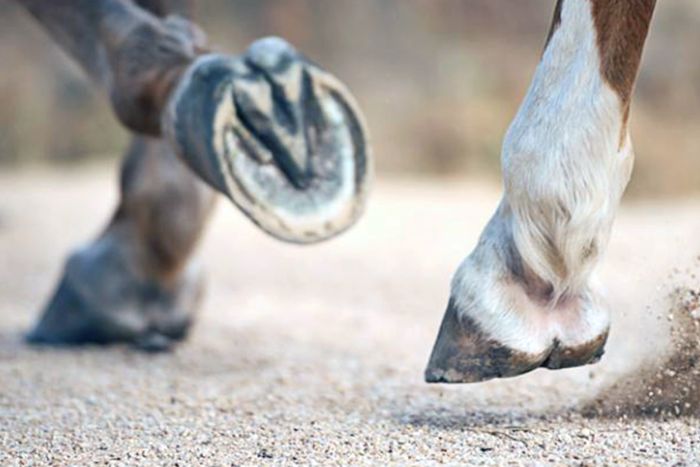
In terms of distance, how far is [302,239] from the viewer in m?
1.83

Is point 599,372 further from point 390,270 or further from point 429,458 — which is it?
point 390,270

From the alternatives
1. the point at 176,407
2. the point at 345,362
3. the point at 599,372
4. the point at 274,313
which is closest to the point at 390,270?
the point at 274,313

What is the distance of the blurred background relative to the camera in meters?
6.27

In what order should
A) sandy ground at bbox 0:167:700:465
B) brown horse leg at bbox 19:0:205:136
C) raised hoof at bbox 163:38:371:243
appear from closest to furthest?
1. sandy ground at bbox 0:167:700:465
2. raised hoof at bbox 163:38:371:243
3. brown horse leg at bbox 19:0:205:136

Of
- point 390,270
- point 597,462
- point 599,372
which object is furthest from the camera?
point 390,270

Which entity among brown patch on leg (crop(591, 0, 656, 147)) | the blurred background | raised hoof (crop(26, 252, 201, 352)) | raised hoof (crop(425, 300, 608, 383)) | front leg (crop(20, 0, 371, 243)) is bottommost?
the blurred background

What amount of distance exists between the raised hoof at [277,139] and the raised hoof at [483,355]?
0.30 meters

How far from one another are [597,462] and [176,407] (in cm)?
76

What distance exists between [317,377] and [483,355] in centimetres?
71

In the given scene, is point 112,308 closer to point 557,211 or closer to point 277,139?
point 277,139

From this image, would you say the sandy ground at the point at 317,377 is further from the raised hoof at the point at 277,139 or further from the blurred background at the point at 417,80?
the blurred background at the point at 417,80

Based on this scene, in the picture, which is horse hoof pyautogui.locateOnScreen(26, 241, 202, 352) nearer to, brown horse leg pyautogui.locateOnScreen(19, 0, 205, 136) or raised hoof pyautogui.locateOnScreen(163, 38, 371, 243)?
brown horse leg pyautogui.locateOnScreen(19, 0, 205, 136)

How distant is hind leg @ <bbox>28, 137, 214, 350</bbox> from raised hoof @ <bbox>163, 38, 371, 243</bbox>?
0.70 m

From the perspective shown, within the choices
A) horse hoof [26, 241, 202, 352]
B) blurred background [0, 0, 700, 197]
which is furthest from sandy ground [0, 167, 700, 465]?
blurred background [0, 0, 700, 197]
